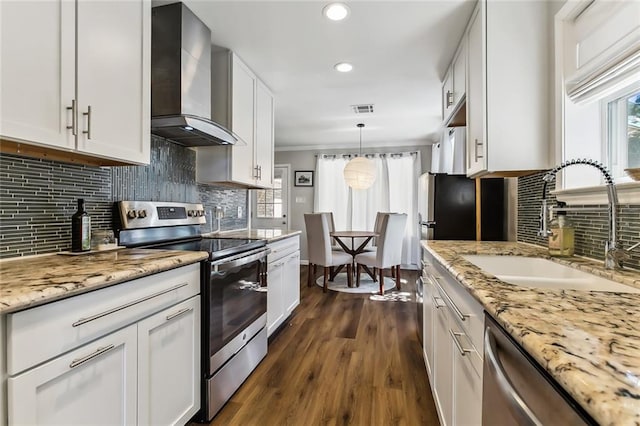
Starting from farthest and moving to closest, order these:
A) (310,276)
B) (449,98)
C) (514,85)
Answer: (310,276) < (449,98) < (514,85)

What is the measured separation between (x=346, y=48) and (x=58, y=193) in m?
2.07

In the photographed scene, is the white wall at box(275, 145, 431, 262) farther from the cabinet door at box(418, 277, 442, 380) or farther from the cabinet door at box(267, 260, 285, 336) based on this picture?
the cabinet door at box(418, 277, 442, 380)

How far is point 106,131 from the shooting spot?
1.37 meters

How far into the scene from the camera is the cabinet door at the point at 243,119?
8.16ft

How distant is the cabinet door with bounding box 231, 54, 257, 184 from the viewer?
2486 mm

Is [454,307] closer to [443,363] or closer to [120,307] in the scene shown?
[443,363]

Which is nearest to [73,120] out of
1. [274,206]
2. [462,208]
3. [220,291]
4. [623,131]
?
[220,291]

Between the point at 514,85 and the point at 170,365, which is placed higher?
the point at 514,85

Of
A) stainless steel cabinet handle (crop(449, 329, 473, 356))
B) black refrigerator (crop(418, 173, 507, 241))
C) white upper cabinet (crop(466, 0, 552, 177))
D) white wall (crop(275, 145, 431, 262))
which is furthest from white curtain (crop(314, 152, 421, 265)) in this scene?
stainless steel cabinet handle (crop(449, 329, 473, 356))

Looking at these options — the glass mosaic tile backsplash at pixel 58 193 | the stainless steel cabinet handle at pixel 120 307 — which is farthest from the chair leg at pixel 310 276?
the stainless steel cabinet handle at pixel 120 307

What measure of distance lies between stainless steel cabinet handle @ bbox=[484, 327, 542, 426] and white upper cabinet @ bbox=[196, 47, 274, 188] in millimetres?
2082

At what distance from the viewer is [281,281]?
2.71 m

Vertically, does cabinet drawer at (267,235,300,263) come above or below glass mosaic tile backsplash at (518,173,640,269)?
below

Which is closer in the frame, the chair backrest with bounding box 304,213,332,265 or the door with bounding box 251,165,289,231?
the chair backrest with bounding box 304,213,332,265
